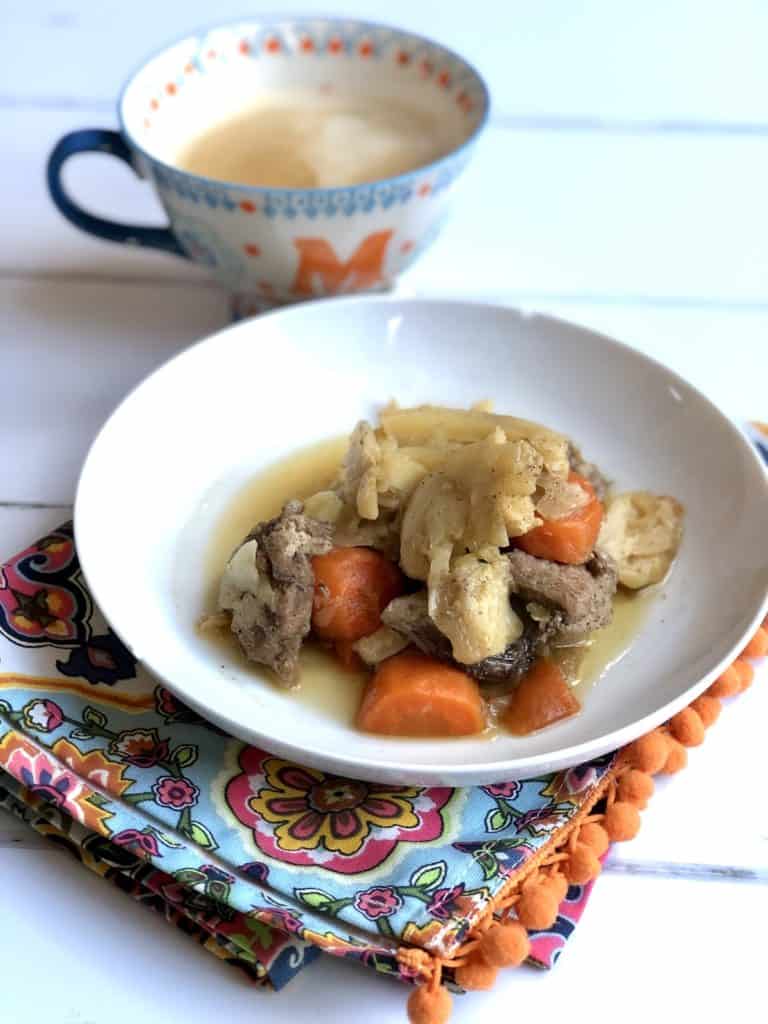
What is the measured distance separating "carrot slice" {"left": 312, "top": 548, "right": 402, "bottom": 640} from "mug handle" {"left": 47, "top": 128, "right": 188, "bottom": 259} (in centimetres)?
86

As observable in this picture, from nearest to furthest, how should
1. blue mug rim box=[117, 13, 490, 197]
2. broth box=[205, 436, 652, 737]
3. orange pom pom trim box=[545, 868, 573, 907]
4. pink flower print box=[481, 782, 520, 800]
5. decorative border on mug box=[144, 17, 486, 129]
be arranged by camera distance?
orange pom pom trim box=[545, 868, 573, 907]
pink flower print box=[481, 782, 520, 800]
broth box=[205, 436, 652, 737]
blue mug rim box=[117, 13, 490, 197]
decorative border on mug box=[144, 17, 486, 129]

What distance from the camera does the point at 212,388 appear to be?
1885mm

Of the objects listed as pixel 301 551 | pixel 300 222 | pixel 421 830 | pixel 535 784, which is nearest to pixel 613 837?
pixel 535 784

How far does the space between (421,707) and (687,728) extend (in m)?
0.36

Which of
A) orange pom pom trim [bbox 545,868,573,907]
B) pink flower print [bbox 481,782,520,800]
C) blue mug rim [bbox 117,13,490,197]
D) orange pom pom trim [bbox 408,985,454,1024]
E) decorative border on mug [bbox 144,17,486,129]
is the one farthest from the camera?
decorative border on mug [bbox 144,17,486,129]

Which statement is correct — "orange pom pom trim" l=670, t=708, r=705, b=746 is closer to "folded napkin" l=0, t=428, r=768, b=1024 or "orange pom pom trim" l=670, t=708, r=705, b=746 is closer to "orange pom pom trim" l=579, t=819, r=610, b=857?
"folded napkin" l=0, t=428, r=768, b=1024

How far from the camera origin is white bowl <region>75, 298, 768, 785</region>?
54.1 inches

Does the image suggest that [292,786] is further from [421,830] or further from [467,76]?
[467,76]

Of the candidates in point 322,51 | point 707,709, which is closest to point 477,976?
point 707,709

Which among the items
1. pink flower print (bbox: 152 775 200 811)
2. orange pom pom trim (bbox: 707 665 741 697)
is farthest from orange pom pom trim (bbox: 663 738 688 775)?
pink flower print (bbox: 152 775 200 811)

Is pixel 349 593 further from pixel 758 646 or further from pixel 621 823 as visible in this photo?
pixel 758 646

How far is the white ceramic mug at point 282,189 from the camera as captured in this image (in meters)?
1.91

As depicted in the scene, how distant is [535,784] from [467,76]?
4.71 feet

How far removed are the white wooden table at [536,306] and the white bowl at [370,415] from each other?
0.17m
